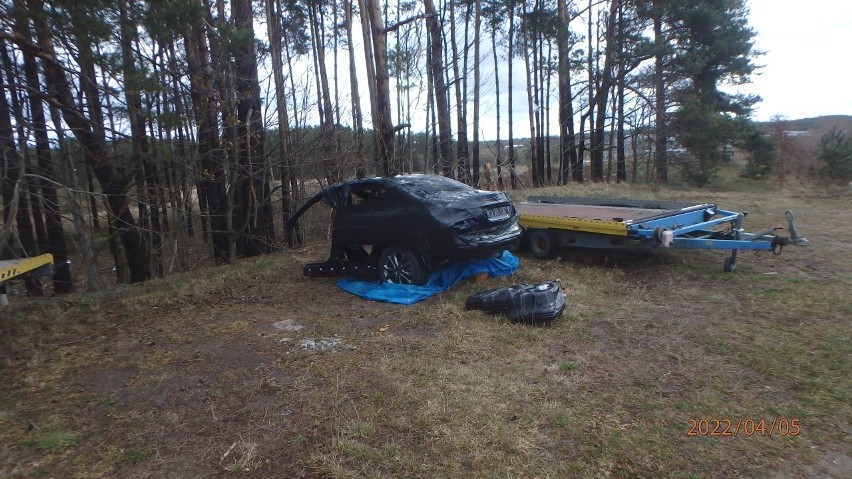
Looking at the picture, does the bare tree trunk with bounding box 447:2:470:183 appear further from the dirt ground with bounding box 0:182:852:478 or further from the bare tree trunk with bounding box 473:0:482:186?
the dirt ground with bounding box 0:182:852:478

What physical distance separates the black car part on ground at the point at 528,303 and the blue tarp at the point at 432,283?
97 centimetres

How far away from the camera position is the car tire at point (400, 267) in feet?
21.6

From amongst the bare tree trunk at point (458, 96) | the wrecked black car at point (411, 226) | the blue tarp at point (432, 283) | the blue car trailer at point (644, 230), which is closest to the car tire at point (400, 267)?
the wrecked black car at point (411, 226)

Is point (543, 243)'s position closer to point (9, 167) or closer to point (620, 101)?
point (9, 167)

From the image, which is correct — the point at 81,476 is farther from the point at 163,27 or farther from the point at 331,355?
the point at 163,27

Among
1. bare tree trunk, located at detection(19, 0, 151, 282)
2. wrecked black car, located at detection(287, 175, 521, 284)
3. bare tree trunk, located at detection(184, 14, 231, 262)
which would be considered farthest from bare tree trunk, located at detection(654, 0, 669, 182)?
bare tree trunk, located at detection(19, 0, 151, 282)

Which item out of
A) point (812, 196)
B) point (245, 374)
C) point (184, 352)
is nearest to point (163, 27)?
point (184, 352)

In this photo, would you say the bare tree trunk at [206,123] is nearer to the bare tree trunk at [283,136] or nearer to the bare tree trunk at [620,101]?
the bare tree trunk at [283,136]

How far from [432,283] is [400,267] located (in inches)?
18.7

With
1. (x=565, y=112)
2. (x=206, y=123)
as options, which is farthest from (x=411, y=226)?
(x=565, y=112)

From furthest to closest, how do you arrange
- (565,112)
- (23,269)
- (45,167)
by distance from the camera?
(565,112) → (45,167) → (23,269)

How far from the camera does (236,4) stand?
12289mm

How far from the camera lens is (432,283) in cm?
665

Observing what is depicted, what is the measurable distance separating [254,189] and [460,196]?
7783 mm
